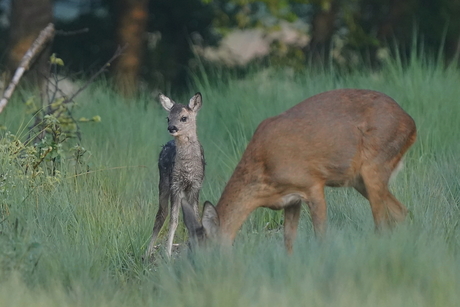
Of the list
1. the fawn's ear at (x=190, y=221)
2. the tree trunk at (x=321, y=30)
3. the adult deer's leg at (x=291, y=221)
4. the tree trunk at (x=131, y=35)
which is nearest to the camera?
the fawn's ear at (x=190, y=221)

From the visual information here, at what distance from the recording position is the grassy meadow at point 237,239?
5547 mm

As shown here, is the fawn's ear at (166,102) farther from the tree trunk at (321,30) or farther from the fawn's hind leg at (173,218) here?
the tree trunk at (321,30)

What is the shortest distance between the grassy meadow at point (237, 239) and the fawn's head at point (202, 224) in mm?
198

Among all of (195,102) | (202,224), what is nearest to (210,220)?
(202,224)

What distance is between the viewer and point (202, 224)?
21.1 feet

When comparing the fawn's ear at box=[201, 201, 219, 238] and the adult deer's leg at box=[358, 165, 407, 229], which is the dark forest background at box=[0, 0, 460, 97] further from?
the fawn's ear at box=[201, 201, 219, 238]

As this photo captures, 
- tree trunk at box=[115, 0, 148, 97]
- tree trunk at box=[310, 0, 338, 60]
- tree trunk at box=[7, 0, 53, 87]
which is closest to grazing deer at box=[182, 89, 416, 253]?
tree trunk at box=[7, 0, 53, 87]

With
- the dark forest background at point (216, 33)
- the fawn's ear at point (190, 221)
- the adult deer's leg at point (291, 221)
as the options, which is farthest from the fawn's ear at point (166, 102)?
the dark forest background at point (216, 33)

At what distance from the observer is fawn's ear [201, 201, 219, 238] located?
645 cm

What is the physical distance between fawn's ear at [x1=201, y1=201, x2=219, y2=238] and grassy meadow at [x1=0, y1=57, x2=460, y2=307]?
203mm

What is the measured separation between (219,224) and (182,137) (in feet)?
3.98

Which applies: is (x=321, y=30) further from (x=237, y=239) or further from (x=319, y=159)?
(x=237, y=239)

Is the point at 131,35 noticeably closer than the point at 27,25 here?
No

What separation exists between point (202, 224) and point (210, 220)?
0.33 feet
